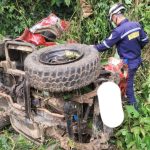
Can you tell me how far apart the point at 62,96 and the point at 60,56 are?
0.50 metres

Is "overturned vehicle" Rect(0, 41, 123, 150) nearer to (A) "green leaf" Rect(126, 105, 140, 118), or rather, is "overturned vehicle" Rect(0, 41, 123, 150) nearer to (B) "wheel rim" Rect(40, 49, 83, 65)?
(B) "wheel rim" Rect(40, 49, 83, 65)

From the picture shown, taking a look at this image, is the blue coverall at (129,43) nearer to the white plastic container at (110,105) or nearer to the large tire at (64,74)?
the large tire at (64,74)

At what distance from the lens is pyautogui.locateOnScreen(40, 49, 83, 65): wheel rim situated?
429cm

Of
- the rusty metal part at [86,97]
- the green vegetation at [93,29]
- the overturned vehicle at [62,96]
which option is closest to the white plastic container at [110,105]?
the overturned vehicle at [62,96]

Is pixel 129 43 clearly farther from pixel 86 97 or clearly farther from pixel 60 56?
pixel 86 97

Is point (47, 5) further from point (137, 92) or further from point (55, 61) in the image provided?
point (55, 61)

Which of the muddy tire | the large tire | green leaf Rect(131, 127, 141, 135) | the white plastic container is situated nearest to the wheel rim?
the large tire

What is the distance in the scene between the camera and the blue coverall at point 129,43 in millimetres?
4859

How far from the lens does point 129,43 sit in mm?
4902

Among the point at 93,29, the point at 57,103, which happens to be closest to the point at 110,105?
the point at 57,103

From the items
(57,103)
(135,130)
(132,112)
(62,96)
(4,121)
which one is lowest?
(4,121)

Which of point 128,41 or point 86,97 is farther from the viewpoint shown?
point 128,41

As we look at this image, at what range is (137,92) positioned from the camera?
5.46 m

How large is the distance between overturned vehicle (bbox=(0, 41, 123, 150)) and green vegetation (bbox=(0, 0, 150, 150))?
7.9 inches
